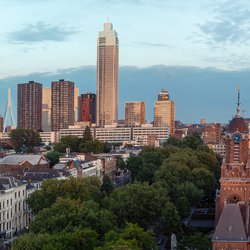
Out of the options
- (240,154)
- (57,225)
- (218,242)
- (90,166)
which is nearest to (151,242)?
(218,242)

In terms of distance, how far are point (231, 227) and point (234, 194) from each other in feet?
38.3

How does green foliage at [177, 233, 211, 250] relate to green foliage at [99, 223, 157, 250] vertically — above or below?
below

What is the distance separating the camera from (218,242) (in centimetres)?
5831

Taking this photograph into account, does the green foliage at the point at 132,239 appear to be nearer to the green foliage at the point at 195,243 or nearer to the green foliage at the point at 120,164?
the green foliage at the point at 195,243

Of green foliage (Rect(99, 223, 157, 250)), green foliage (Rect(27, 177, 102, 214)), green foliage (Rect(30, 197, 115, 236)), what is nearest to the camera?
green foliage (Rect(99, 223, 157, 250))

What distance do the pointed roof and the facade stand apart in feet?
123

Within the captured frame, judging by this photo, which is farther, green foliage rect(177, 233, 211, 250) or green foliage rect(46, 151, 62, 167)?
green foliage rect(46, 151, 62, 167)

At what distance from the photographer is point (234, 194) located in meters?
70.3

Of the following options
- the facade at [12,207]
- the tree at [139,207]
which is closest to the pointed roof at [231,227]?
the tree at [139,207]

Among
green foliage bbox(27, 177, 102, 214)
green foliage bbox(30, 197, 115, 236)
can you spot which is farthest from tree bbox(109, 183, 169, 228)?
green foliage bbox(27, 177, 102, 214)

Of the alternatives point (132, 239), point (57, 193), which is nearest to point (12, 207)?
point (57, 193)

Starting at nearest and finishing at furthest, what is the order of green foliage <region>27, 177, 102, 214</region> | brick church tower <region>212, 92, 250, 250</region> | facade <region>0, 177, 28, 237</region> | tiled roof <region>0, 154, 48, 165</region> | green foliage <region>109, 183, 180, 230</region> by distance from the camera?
brick church tower <region>212, 92, 250, 250</region>
green foliage <region>109, 183, 180, 230</region>
green foliage <region>27, 177, 102, 214</region>
facade <region>0, 177, 28, 237</region>
tiled roof <region>0, 154, 48, 165</region>

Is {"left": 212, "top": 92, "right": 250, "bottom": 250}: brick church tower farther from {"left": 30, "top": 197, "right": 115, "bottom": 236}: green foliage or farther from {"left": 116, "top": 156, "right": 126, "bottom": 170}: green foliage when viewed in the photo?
{"left": 116, "top": 156, "right": 126, "bottom": 170}: green foliage

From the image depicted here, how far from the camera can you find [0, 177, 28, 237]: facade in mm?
87375
